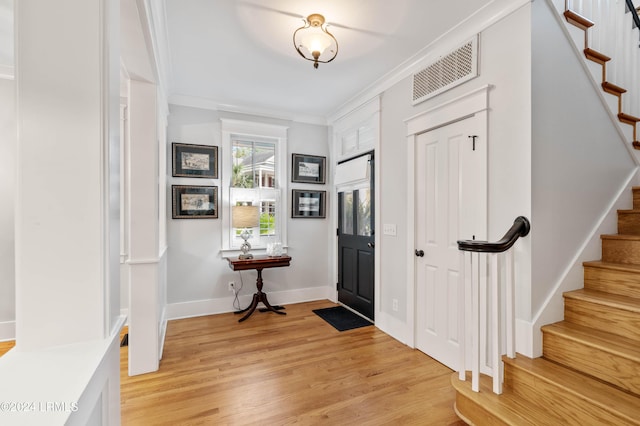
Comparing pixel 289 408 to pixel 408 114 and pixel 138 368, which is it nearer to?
pixel 138 368

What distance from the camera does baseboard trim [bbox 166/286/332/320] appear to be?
143 inches

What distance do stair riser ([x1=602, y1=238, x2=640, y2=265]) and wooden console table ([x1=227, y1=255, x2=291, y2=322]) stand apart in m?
2.88

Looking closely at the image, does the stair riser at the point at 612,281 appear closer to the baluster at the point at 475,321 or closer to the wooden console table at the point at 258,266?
the baluster at the point at 475,321

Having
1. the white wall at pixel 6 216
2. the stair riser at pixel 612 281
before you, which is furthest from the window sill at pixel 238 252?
the stair riser at pixel 612 281

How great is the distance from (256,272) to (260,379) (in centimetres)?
181

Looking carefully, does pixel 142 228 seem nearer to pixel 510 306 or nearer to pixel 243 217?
pixel 243 217

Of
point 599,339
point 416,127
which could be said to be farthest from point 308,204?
point 599,339

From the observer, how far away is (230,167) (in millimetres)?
3885

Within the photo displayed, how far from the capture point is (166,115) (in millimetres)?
3484

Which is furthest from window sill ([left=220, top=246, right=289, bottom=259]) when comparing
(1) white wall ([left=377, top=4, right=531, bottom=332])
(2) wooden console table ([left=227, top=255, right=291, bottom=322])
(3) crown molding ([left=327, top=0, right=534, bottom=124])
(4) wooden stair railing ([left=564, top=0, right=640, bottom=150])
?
(4) wooden stair railing ([left=564, top=0, right=640, bottom=150])

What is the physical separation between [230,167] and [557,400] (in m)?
3.64

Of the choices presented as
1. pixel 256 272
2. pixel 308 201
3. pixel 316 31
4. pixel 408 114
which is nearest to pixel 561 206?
pixel 408 114

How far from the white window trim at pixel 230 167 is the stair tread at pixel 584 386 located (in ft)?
9.75

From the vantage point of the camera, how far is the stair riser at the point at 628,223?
218 centimetres
